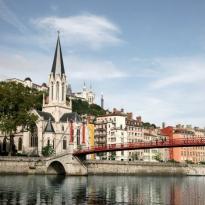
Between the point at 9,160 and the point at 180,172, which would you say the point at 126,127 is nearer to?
the point at 180,172

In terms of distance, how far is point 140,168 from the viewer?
3930 inches

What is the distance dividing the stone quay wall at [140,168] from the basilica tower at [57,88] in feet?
70.1

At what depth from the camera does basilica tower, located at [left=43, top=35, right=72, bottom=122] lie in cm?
10931

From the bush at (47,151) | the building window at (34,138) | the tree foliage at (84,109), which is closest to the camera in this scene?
the bush at (47,151)

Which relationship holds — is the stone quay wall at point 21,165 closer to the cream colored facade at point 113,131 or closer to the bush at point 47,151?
the bush at point 47,151

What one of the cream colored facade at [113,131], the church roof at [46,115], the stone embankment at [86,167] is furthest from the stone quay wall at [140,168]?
the church roof at [46,115]

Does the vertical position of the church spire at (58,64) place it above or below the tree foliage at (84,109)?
above

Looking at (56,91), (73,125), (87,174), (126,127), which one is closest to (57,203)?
(87,174)

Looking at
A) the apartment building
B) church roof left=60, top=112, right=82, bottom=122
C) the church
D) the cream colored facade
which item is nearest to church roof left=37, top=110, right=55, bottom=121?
the church

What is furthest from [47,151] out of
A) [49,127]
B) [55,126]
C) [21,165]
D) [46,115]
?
[21,165]

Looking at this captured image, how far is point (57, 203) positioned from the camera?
41.2 meters

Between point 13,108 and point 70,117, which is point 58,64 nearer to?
point 70,117

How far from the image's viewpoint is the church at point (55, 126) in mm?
102375

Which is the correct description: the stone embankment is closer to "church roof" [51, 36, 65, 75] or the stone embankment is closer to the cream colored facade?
the cream colored facade
